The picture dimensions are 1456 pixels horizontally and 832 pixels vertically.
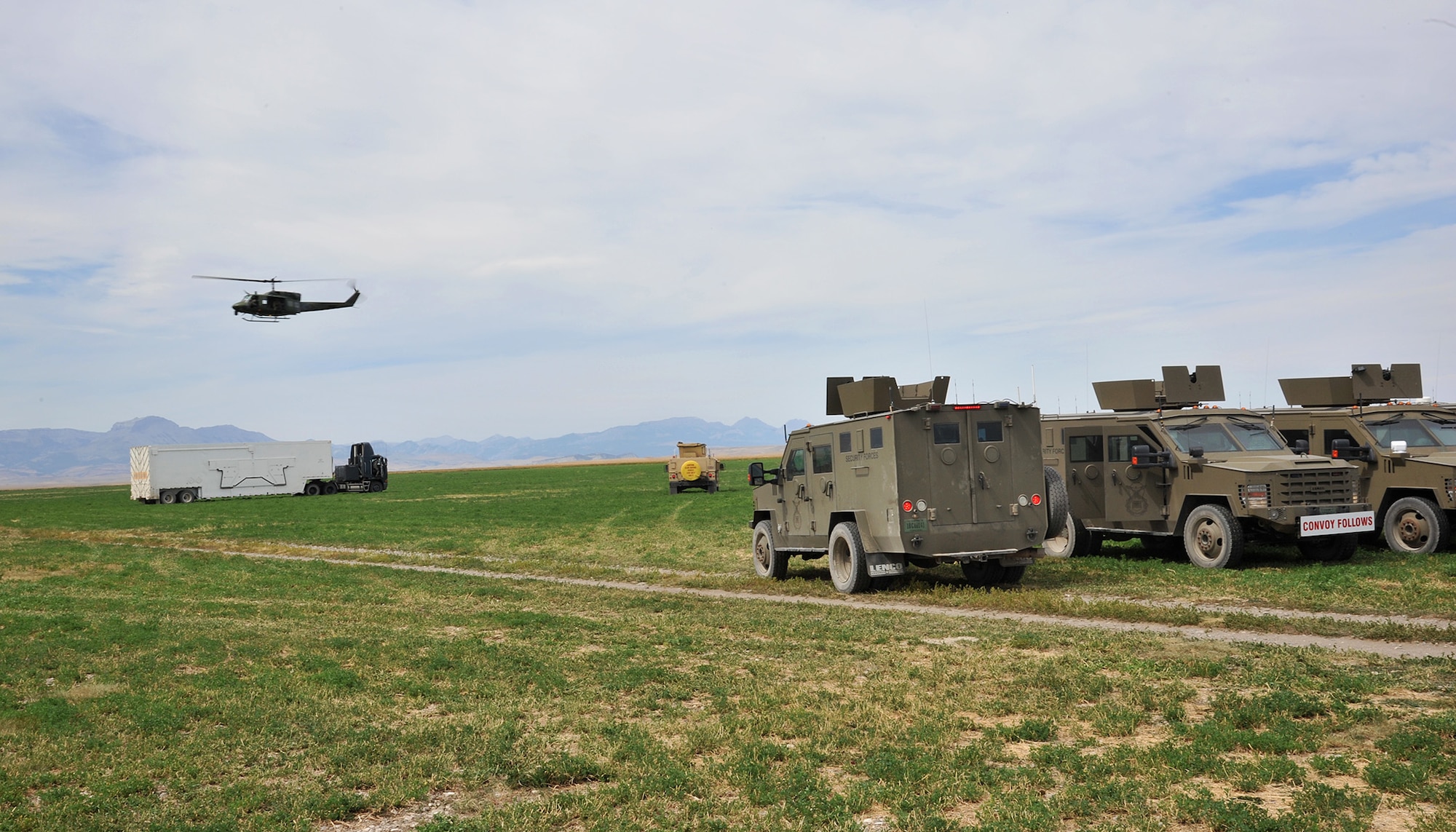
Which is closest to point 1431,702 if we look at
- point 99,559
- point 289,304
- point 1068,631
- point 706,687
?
point 1068,631

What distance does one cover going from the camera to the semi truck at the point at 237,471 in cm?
5738

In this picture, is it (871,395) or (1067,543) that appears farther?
(1067,543)

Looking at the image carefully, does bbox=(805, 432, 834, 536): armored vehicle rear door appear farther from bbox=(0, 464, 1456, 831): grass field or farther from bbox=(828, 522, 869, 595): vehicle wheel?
bbox=(0, 464, 1456, 831): grass field

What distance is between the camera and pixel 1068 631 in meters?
11.7

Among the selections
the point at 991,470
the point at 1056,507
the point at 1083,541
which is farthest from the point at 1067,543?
the point at 991,470

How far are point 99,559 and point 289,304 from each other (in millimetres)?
30328

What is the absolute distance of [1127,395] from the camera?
65.2ft

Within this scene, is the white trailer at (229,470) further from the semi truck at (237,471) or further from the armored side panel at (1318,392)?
the armored side panel at (1318,392)

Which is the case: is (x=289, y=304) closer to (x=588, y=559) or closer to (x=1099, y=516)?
(x=588, y=559)

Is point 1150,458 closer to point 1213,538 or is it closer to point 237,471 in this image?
point 1213,538

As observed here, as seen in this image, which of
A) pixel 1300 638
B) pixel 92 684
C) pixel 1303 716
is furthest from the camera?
pixel 1300 638

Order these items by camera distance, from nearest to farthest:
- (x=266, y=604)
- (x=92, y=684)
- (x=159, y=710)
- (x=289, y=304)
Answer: (x=159, y=710), (x=92, y=684), (x=266, y=604), (x=289, y=304)

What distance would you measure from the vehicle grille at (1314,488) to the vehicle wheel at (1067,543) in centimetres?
375

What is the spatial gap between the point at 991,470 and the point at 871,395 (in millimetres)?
1984
